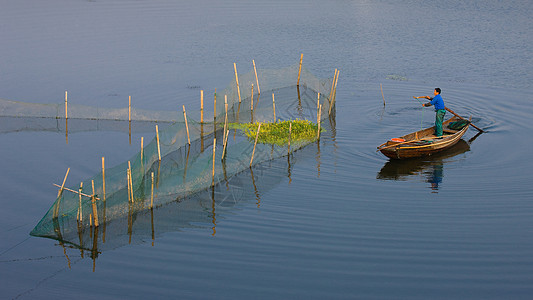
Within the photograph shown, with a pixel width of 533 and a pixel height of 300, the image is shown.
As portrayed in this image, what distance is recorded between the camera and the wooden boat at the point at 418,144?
15586 millimetres

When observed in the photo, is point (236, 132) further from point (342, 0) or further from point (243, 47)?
point (342, 0)

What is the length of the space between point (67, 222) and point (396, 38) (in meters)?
25.6

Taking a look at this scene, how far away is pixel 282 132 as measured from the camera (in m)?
17.4

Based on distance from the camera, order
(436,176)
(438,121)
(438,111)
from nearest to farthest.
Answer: (436,176) → (438,121) → (438,111)

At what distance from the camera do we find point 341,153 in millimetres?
16703

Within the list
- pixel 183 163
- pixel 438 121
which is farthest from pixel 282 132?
pixel 438 121

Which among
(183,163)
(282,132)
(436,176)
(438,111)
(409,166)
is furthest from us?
(282,132)

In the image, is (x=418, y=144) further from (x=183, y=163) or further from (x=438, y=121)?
(x=183, y=163)

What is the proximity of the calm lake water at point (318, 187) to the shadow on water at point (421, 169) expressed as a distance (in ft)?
0.18

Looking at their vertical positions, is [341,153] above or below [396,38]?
below

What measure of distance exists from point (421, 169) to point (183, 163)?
623 cm

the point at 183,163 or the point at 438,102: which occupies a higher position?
the point at 438,102

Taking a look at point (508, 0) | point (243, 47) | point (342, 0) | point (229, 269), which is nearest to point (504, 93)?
point (243, 47)

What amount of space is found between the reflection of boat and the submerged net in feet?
8.51
